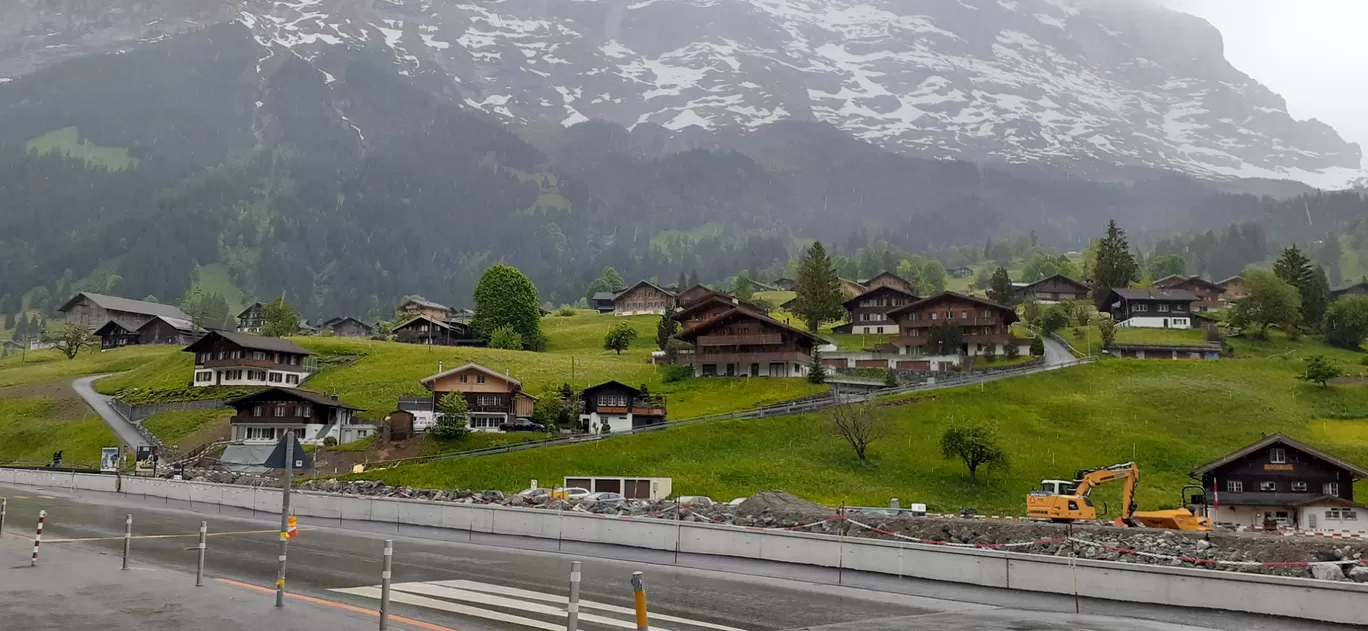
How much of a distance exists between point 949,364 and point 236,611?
310ft

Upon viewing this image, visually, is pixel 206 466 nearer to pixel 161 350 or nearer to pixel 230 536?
pixel 230 536

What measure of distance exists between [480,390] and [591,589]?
202ft

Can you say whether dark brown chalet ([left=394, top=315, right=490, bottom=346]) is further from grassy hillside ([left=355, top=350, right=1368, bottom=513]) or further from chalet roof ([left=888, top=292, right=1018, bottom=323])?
grassy hillside ([left=355, top=350, right=1368, bottom=513])

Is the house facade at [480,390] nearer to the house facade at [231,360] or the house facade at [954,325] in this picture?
the house facade at [231,360]

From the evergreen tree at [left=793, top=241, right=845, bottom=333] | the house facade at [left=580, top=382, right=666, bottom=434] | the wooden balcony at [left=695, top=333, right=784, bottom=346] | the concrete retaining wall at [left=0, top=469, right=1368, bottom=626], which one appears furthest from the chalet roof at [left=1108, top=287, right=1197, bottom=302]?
the concrete retaining wall at [left=0, top=469, right=1368, bottom=626]

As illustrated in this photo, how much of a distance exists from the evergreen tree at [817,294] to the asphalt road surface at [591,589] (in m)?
98.8

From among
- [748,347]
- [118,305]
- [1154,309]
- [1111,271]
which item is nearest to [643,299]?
[1111,271]

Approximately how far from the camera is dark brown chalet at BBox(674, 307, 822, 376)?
93375 millimetres

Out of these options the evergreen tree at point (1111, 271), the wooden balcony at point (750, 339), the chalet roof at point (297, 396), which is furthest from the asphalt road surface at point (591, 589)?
the evergreen tree at point (1111, 271)

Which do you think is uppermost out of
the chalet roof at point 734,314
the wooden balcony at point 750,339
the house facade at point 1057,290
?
the house facade at point 1057,290

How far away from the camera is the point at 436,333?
451 ft

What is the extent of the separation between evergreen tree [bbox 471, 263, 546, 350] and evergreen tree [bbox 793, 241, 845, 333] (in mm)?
38605

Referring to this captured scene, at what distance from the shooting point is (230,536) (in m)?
31.4

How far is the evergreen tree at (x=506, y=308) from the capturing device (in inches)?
5285
